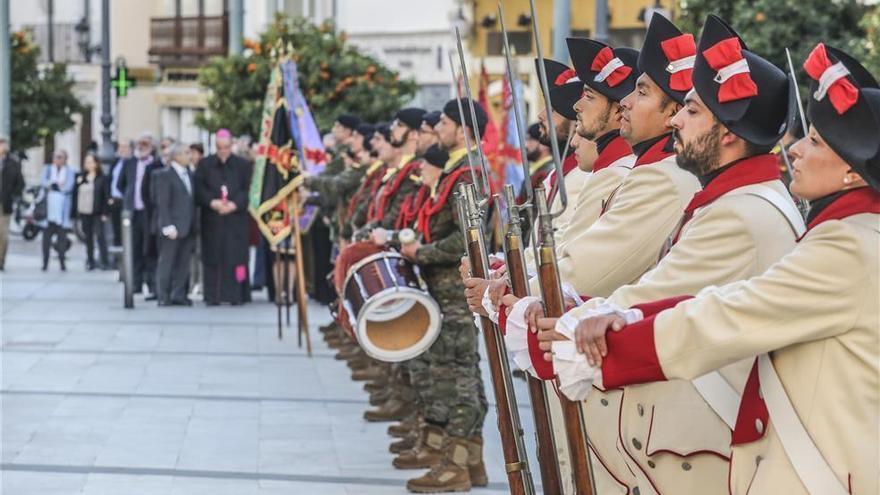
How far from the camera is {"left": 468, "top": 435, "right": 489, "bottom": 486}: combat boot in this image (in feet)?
32.1

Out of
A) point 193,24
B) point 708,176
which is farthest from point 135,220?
point 193,24

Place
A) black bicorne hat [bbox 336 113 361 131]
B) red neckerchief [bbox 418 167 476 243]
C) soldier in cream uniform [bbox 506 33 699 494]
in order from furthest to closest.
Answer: black bicorne hat [bbox 336 113 361 131] → red neckerchief [bbox 418 167 476 243] → soldier in cream uniform [bbox 506 33 699 494]

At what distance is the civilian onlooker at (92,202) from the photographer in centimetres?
2461

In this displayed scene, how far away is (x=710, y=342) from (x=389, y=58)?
40.8 metres

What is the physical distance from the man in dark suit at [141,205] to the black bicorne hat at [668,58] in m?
15.7

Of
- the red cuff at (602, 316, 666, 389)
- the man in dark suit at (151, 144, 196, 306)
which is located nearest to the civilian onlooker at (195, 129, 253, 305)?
the man in dark suit at (151, 144, 196, 306)

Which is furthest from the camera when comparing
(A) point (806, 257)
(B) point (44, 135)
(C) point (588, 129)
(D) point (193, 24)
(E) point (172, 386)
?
(D) point (193, 24)

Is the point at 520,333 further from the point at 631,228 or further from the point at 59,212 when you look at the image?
the point at 59,212

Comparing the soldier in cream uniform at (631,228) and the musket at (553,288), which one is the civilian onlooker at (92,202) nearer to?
the soldier in cream uniform at (631,228)

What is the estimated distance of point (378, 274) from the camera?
32.8ft

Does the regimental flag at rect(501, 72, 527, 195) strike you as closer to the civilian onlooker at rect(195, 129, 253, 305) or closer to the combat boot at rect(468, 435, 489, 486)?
the civilian onlooker at rect(195, 129, 253, 305)

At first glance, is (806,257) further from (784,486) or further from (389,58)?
(389,58)

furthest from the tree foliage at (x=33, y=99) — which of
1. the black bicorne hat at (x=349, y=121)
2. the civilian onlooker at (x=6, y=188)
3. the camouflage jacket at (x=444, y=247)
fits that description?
the camouflage jacket at (x=444, y=247)

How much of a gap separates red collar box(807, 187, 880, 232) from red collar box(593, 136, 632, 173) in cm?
199
